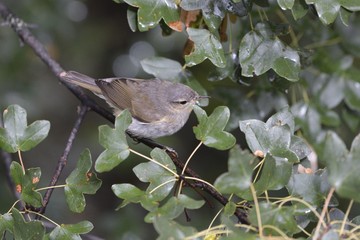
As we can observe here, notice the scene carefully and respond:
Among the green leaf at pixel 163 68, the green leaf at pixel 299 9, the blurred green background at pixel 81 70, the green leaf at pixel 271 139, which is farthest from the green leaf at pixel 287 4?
the blurred green background at pixel 81 70

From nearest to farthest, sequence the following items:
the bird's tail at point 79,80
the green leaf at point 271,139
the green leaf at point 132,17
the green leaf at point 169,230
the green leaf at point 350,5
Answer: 1. the green leaf at point 169,230
2. the green leaf at point 271,139
3. the green leaf at point 350,5
4. the green leaf at point 132,17
5. the bird's tail at point 79,80

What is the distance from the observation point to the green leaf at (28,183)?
8.95 ft

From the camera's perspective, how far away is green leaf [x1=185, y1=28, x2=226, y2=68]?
3.00m

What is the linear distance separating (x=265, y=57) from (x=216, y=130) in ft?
1.54

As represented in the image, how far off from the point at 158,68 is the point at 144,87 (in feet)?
2.19

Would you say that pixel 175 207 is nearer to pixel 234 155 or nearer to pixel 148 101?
pixel 234 155

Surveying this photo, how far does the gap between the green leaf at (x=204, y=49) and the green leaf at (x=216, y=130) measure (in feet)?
→ 0.94

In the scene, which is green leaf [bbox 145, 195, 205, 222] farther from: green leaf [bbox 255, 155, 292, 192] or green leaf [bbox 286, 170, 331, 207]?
green leaf [bbox 286, 170, 331, 207]

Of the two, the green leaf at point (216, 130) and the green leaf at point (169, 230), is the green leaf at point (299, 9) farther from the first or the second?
the green leaf at point (169, 230)

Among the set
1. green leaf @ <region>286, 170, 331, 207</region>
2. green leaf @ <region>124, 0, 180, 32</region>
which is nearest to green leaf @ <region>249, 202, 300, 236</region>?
green leaf @ <region>286, 170, 331, 207</region>

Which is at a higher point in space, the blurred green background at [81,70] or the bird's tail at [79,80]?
the bird's tail at [79,80]

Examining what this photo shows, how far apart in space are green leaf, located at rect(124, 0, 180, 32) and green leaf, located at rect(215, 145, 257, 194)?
0.95 metres

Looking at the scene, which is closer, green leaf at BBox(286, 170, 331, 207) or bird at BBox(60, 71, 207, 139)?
green leaf at BBox(286, 170, 331, 207)

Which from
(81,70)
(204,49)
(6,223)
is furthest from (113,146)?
(81,70)
